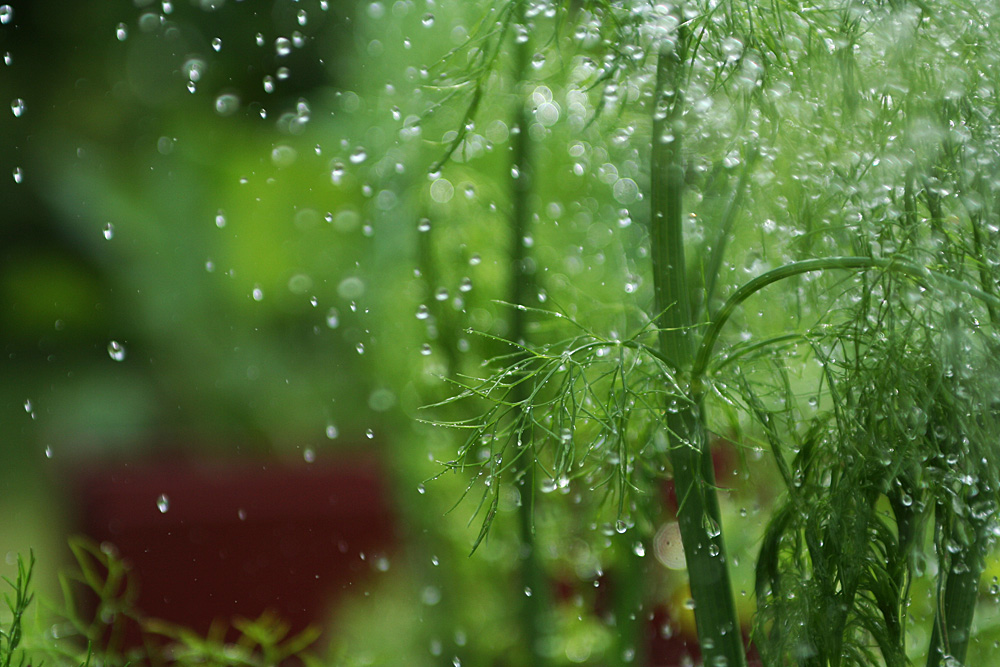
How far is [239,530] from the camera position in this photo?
0.80m

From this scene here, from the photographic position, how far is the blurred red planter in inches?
28.0

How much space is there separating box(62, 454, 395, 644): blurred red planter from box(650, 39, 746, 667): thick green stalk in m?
0.46

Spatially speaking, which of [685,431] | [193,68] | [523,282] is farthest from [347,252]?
[685,431]

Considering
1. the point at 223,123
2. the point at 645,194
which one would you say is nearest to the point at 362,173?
the point at 645,194

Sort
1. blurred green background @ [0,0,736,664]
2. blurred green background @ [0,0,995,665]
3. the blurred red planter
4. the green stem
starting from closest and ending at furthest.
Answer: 1. the green stem
2. blurred green background @ [0,0,995,665]
3. blurred green background @ [0,0,736,664]
4. the blurred red planter

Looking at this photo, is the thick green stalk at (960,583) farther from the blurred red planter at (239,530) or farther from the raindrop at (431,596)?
the blurred red planter at (239,530)

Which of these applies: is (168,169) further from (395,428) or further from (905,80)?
(905,80)

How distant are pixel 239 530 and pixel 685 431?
621 mm

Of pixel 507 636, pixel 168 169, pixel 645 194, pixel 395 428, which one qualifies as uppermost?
pixel 168 169

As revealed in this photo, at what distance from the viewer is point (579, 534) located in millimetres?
482

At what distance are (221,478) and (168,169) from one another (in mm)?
490

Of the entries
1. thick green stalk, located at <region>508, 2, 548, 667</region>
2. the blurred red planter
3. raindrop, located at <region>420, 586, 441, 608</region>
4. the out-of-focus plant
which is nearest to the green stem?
the out-of-focus plant

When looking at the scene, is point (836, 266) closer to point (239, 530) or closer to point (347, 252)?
point (347, 252)

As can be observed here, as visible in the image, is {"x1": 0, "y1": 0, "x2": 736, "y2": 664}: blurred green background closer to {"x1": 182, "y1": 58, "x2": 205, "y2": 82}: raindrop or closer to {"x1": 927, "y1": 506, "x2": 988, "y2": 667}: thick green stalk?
{"x1": 182, "y1": 58, "x2": 205, "y2": 82}: raindrop
